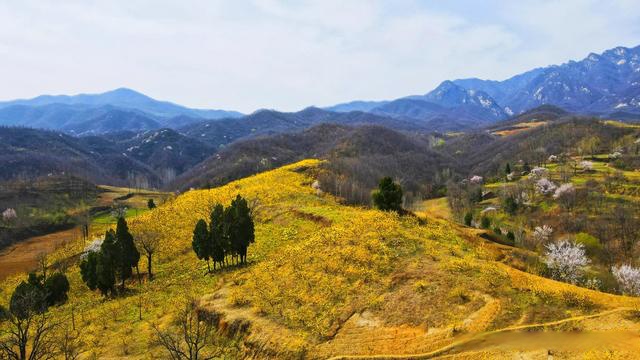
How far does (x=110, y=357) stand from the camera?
114 ft

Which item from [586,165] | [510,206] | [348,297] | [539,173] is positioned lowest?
[510,206]

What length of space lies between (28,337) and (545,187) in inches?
6730

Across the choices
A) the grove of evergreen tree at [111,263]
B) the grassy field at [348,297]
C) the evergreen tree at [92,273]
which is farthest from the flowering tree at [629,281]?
the evergreen tree at [92,273]

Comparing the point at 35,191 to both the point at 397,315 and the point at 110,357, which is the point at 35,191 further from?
the point at 397,315

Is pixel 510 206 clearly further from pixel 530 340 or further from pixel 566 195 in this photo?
pixel 530 340

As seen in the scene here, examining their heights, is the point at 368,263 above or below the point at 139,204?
above

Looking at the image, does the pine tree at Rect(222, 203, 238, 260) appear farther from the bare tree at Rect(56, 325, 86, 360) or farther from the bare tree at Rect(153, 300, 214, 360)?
the bare tree at Rect(56, 325, 86, 360)

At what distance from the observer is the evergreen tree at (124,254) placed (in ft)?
175

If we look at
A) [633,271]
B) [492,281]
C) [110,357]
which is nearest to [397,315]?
[492,281]

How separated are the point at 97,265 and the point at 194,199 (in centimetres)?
3589

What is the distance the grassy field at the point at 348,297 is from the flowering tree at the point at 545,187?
433ft

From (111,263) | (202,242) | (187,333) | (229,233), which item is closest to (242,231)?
(229,233)

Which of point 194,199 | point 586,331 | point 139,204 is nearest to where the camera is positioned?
point 586,331

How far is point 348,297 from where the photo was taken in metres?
34.5
